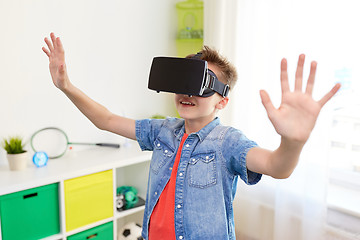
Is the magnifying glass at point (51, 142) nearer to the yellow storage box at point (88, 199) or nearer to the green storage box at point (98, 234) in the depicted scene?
the yellow storage box at point (88, 199)

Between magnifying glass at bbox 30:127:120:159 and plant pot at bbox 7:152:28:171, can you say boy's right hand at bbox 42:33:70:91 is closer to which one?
plant pot at bbox 7:152:28:171

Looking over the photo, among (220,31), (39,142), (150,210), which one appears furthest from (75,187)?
(220,31)

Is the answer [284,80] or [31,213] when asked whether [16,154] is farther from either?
[284,80]

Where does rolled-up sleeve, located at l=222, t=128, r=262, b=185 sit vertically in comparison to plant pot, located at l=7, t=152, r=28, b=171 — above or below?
above

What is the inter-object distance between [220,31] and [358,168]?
1170mm

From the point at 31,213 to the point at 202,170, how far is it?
114cm

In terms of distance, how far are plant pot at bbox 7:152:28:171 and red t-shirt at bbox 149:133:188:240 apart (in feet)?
3.41

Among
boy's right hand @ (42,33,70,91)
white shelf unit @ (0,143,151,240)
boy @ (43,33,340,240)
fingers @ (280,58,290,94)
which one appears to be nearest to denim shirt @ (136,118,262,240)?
boy @ (43,33,340,240)

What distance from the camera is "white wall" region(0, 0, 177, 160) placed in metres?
2.09

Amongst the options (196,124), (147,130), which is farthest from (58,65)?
(196,124)

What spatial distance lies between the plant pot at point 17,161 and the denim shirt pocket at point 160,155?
1001 millimetres

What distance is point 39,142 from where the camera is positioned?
7.38 ft

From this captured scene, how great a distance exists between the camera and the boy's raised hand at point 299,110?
858 millimetres

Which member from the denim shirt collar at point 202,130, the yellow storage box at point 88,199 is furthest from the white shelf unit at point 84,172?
the denim shirt collar at point 202,130
